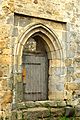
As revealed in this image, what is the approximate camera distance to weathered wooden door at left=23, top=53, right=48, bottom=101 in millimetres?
6621

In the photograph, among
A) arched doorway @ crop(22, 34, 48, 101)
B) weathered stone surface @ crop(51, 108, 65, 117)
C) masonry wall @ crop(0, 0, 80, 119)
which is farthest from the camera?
arched doorway @ crop(22, 34, 48, 101)

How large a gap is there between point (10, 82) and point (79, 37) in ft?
7.64

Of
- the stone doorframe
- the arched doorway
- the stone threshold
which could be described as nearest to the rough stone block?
the stone threshold

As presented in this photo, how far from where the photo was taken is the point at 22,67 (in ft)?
21.4

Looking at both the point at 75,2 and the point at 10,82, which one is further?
the point at 75,2

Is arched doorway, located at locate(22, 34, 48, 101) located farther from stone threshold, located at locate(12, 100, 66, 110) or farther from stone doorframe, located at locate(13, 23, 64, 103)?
stone threshold, located at locate(12, 100, 66, 110)

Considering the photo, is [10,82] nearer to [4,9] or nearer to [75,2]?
[4,9]

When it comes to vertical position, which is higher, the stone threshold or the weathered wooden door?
the weathered wooden door

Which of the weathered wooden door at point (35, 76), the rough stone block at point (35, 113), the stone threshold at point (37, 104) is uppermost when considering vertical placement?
the weathered wooden door at point (35, 76)

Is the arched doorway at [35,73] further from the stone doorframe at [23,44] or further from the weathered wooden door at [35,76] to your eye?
the stone doorframe at [23,44]

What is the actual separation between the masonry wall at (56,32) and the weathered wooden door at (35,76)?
0.49 m

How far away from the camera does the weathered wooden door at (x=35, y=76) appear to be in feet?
21.7

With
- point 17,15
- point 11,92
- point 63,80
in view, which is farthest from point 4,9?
point 63,80

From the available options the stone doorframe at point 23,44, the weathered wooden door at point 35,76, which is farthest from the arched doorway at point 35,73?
the stone doorframe at point 23,44
